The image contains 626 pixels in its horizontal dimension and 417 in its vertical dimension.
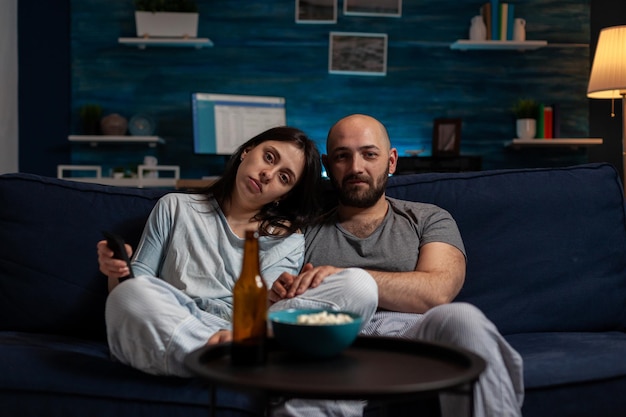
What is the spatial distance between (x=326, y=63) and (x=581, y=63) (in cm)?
178

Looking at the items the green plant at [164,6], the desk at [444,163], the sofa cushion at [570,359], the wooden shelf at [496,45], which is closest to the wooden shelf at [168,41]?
the green plant at [164,6]

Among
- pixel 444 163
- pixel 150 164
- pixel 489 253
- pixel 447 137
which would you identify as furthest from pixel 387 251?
pixel 150 164

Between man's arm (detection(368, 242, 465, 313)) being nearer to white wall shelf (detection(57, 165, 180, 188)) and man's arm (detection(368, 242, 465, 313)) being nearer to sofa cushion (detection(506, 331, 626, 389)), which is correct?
sofa cushion (detection(506, 331, 626, 389))

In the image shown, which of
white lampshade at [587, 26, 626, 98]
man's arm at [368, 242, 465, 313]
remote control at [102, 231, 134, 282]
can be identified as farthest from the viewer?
white lampshade at [587, 26, 626, 98]

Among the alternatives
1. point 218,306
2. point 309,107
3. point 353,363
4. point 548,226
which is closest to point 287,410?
point 353,363

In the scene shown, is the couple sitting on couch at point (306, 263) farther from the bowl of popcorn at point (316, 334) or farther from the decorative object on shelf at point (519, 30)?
the decorative object on shelf at point (519, 30)

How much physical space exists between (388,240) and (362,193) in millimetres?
160

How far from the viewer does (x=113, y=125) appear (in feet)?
16.1

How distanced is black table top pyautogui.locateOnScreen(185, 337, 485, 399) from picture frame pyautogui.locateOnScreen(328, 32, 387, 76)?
391 cm

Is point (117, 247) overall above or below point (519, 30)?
below

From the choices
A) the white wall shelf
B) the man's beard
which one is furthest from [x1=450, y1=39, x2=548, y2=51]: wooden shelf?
the man's beard

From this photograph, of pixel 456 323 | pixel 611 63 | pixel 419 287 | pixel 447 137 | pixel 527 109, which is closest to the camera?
pixel 456 323

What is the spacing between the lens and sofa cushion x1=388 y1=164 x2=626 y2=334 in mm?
2137

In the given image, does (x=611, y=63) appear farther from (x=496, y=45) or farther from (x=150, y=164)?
(x=150, y=164)
